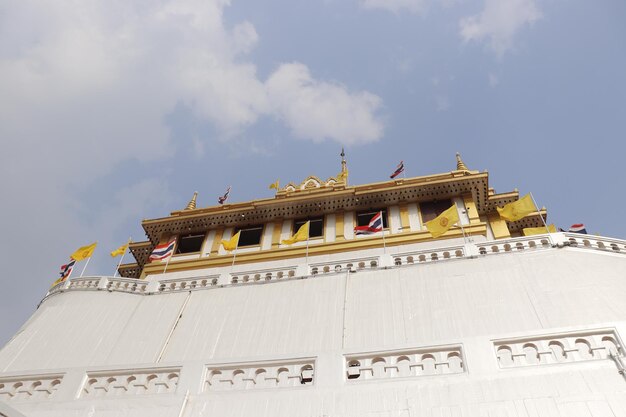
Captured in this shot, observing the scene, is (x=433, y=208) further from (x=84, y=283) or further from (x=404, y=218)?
(x=84, y=283)

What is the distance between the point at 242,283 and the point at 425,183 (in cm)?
1062

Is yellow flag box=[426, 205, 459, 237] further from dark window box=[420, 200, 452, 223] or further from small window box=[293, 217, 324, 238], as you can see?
small window box=[293, 217, 324, 238]

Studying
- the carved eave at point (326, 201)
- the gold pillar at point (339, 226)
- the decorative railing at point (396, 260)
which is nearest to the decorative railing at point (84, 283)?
the decorative railing at point (396, 260)

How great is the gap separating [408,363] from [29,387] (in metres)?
7.40

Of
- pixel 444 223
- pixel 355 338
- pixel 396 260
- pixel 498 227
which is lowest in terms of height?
pixel 355 338

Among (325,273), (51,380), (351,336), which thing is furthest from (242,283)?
(51,380)

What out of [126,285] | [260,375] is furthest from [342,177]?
[260,375]

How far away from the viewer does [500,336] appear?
8469 millimetres

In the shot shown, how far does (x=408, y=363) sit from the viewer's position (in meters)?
8.47

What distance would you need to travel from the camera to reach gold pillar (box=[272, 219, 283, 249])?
2136cm

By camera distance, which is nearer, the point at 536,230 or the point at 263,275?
the point at 263,275

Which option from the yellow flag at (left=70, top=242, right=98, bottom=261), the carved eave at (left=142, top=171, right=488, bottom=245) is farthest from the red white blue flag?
the yellow flag at (left=70, top=242, right=98, bottom=261)

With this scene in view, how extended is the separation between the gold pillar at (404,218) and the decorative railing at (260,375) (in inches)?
482

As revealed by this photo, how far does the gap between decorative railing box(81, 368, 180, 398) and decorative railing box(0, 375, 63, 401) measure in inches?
30.6
